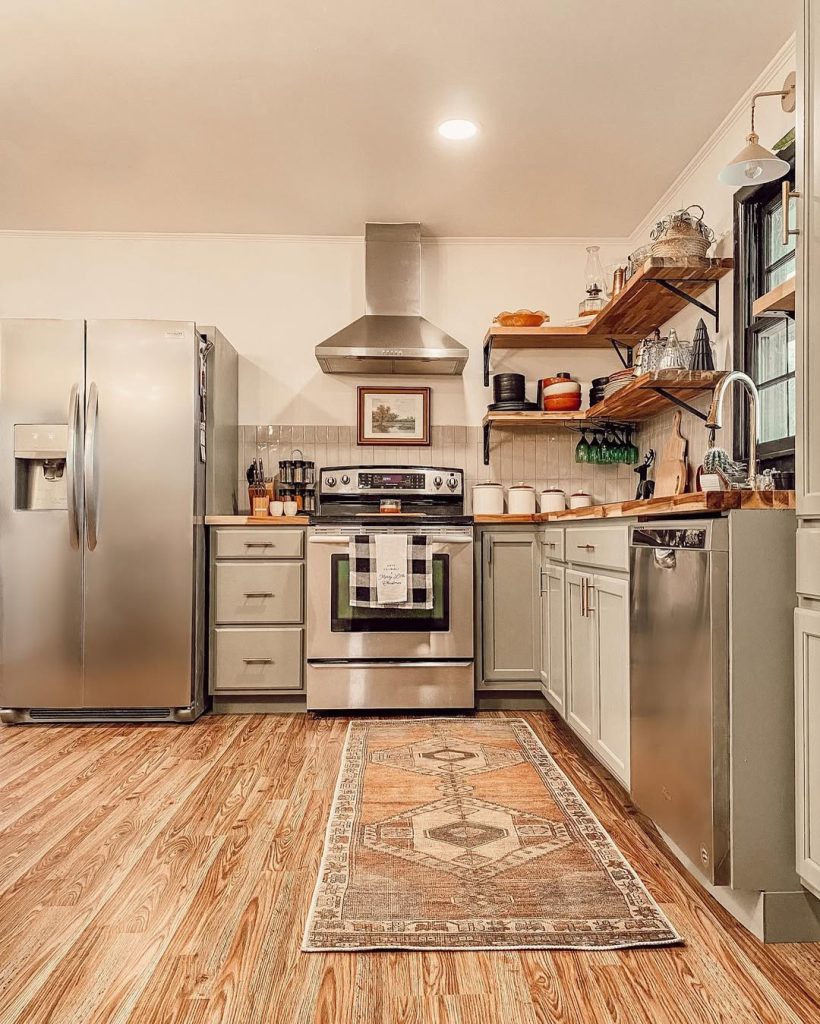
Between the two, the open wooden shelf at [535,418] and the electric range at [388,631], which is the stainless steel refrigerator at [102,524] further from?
the open wooden shelf at [535,418]

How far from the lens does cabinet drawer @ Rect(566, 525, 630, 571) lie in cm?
236

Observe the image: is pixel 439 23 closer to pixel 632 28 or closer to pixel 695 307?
pixel 632 28

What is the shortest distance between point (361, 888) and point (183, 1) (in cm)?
255

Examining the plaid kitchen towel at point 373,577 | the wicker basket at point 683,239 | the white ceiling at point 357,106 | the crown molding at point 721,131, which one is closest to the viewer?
the white ceiling at point 357,106

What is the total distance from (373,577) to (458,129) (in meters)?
1.93

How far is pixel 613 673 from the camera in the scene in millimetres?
2443

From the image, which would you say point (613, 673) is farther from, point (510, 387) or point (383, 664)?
point (510, 387)

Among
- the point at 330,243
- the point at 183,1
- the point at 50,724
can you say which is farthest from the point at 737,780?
the point at 330,243

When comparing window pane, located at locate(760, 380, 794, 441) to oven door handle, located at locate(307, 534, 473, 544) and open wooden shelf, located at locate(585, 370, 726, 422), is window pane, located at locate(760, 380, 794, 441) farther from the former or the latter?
oven door handle, located at locate(307, 534, 473, 544)

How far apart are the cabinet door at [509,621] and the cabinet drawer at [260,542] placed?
2.99ft

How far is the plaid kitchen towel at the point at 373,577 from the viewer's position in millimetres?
3635

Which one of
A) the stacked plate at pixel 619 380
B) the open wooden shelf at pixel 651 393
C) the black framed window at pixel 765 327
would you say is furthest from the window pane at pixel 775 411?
the stacked plate at pixel 619 380

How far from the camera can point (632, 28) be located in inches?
99.4

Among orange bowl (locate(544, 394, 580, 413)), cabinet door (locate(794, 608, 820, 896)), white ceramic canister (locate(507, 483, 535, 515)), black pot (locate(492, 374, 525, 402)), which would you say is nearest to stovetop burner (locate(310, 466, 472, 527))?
white ceramic canister (locate(507, 483, 535, 515))
